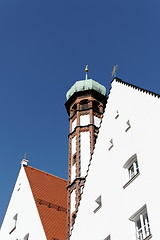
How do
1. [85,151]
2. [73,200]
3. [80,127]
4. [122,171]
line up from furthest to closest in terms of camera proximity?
[80,127] < [85,151] < [73,200] < [122,171]

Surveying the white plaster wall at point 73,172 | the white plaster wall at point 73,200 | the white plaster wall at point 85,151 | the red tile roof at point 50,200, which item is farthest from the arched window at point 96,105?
the white plaster wall at point 73,200

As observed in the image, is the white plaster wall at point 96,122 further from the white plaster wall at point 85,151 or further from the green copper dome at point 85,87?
the green copper dome at point 85,87

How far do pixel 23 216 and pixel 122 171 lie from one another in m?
9.40

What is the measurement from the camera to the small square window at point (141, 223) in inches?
463

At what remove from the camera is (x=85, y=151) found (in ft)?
84.6

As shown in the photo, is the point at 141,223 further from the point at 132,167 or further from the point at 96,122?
the point at 96,122

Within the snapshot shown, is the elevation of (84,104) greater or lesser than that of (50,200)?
greater

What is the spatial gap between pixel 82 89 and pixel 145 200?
19.0 m

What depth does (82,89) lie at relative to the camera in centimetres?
3047

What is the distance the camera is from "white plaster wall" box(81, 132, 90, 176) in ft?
81.0

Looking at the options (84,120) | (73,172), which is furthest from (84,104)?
(73,172)

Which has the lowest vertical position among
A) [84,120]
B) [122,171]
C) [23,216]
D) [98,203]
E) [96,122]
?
[98,203]

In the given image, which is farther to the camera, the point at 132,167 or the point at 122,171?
the point at 122,171

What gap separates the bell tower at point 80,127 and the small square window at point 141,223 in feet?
32.7
